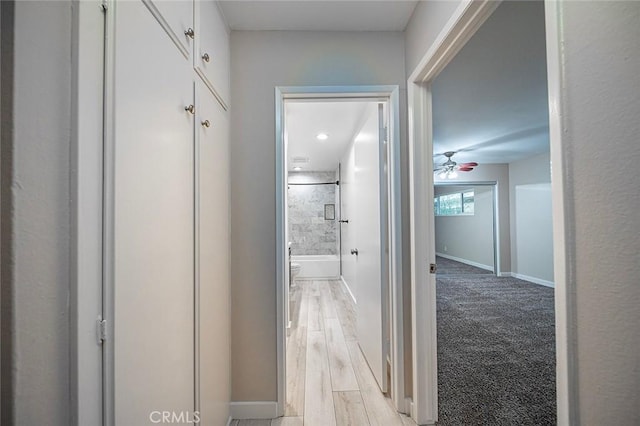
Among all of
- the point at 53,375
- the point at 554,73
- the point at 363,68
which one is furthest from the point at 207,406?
the point at 363,68

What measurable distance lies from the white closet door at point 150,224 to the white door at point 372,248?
3.99 feet

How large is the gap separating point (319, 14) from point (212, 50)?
68 centimetres

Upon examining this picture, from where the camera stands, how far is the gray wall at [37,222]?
47 centimetres

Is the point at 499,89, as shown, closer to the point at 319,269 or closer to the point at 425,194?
the point at 425,194

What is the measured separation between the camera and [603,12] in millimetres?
620

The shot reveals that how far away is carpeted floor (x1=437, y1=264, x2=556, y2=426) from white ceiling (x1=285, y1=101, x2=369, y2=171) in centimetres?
218

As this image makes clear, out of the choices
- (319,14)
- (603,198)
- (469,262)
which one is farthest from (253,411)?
(469,262)

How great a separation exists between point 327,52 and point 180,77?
1.04 m

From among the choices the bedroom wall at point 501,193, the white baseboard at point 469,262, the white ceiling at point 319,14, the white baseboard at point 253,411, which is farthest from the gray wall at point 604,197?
the white baseboard at point 469,262

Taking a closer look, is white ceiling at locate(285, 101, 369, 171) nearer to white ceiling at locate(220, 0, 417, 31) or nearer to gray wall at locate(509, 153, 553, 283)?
white ceiling at locate(220, 0, 417, 31)

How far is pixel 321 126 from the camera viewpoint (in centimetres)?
329

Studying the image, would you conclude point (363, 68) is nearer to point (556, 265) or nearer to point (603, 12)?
point (603, 12)

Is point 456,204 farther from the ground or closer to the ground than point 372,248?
farther from the ground

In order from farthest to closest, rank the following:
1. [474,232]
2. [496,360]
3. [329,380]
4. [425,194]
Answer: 1. [474,232]
2. [496,360]
3. [329,380]
4. [425,194]
